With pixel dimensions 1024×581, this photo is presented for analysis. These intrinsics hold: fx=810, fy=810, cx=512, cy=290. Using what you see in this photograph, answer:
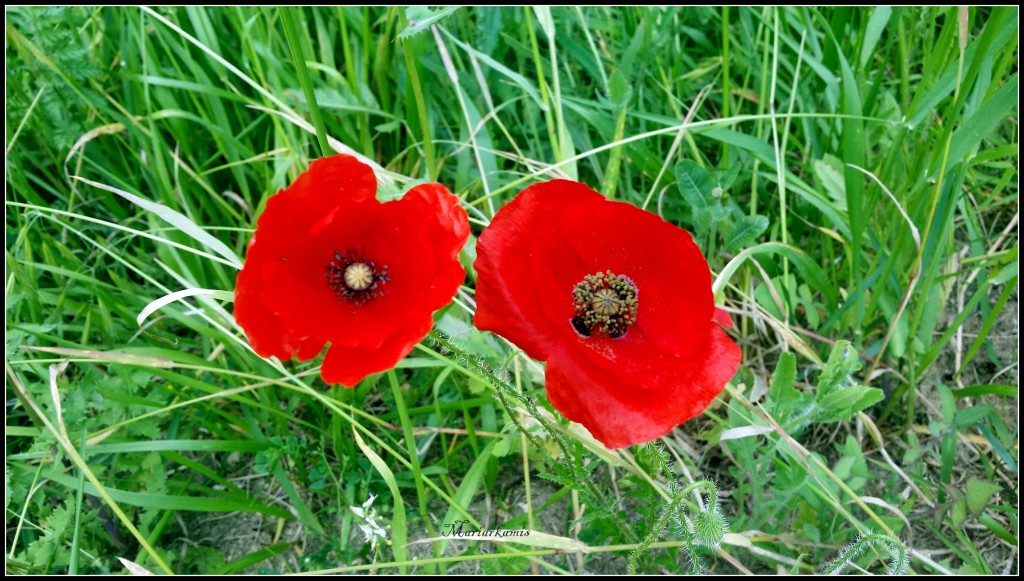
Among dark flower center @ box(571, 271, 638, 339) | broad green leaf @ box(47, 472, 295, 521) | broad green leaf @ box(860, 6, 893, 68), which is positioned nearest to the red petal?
dark flower center @ box(571, 271, 638, 339)

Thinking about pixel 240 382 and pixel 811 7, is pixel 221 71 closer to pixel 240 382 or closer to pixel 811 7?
pixel 240 382

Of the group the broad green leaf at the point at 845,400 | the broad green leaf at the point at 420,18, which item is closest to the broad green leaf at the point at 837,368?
the broad green leaf at the point at 845,400

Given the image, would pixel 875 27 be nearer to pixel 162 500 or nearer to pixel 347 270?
pixel 347 270

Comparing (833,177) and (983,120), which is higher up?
(983,120)

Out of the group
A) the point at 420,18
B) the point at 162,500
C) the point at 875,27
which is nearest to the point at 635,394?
the point at 420,18

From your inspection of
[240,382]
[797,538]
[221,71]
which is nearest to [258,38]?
[221,71]

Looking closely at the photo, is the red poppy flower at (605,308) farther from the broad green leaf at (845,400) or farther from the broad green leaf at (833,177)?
the broad green leaf at (833,177)

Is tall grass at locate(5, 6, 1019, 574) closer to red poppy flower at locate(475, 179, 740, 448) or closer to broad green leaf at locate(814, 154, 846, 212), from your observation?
broad green leaf at locate(814, 154, 846, 212)
